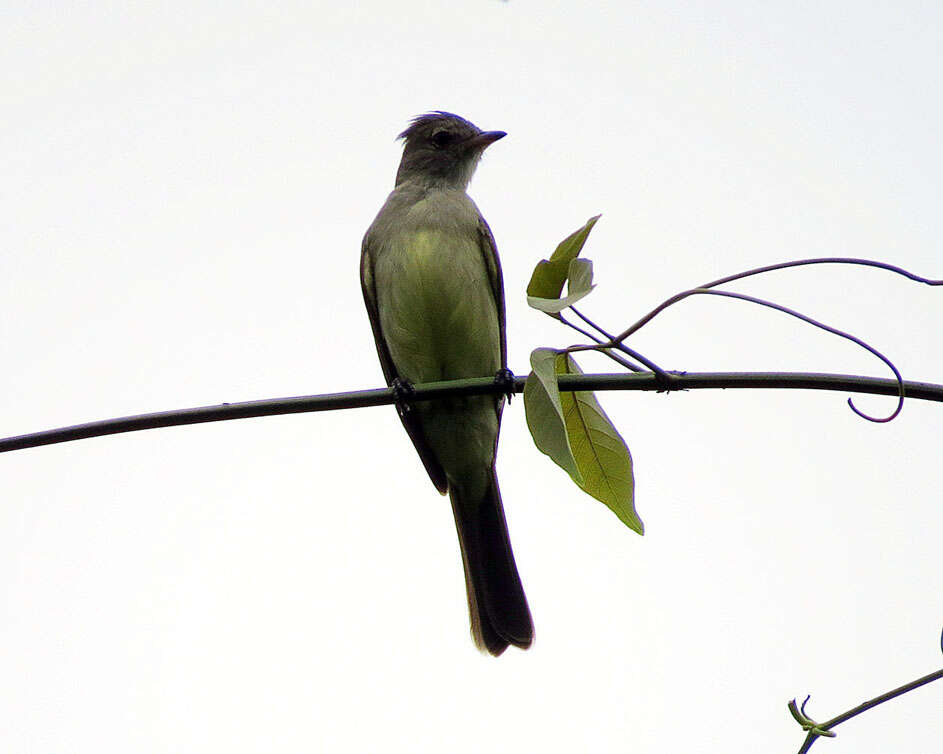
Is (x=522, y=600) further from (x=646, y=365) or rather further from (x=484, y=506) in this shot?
(x=646, y=365)

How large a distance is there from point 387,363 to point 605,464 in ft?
9.65

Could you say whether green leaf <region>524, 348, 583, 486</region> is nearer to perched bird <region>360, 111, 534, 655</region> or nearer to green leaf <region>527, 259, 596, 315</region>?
green leaf <region>527, 259, 596, 315</region>

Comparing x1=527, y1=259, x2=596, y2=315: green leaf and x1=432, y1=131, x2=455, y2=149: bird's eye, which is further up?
x1=432, y1=131, x2=455, y2=149: bird's eye

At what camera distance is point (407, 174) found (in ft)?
18.2

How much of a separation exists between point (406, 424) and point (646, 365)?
3.15 meters

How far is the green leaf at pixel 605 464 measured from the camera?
83.1 inches

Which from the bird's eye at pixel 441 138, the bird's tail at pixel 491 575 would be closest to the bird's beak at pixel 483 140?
the bird's eye at pixel 441 138

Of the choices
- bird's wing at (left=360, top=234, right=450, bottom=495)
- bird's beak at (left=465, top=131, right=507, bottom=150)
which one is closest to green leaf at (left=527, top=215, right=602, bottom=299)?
bird's wing at (left=360, top=234, right=450, bottom=495)

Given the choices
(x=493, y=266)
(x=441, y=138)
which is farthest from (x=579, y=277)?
(x=441, y=138)

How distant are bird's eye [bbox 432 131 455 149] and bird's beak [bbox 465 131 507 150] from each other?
0.46 ft

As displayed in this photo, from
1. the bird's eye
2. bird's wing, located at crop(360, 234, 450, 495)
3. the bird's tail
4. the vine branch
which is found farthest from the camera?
the bird's eye

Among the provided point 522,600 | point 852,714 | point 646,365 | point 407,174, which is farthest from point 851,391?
point 407,174

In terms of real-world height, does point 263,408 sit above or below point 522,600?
above

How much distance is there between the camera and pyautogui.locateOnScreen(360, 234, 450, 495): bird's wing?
4.89 m
